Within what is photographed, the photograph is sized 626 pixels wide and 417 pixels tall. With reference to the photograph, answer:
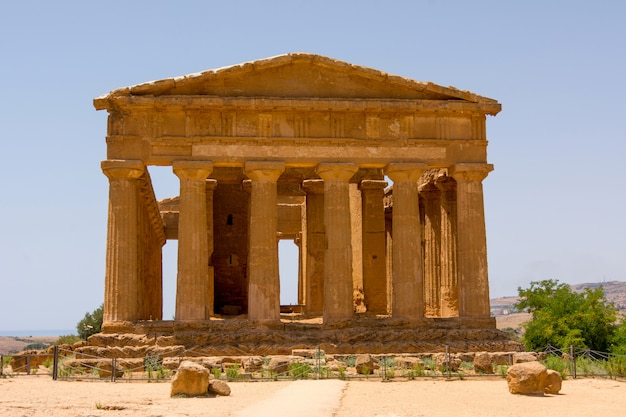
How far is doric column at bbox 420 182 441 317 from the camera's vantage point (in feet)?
117

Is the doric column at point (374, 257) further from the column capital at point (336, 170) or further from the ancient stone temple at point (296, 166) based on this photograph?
the column capital at point (336, 170)

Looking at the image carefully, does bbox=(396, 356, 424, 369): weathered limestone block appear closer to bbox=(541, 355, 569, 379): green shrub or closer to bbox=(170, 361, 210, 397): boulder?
bbox=(541, 355, 569, 379): green shrub

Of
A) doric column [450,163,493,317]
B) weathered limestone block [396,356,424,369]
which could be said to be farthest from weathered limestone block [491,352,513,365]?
doric column [450,163,493,317]

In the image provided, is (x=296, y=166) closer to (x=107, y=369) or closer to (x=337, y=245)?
(x=337, y=245)

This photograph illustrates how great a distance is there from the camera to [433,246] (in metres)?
36.1

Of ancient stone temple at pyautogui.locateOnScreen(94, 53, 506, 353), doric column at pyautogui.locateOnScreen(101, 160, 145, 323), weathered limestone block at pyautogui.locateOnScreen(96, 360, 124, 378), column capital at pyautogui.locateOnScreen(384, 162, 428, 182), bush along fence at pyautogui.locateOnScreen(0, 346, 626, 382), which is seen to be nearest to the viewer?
bush along fence at pyautogui.locateOnScreen(0, 346, 626, 382)

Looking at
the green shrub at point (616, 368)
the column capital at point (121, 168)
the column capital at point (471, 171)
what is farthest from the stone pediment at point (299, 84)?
the green shrub at point (616, 368)

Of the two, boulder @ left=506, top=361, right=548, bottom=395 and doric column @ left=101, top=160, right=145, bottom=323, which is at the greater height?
doric column @ left=101, top=160, right=145, bottom=323

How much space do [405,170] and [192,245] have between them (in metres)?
7.03

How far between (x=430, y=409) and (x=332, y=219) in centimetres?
1254

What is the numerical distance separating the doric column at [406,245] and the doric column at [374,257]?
241 inches

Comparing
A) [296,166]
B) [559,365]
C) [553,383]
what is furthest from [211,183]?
[553,383]

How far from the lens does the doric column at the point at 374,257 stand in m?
35.8

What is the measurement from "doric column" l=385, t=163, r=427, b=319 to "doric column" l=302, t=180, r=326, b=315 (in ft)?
18.2
